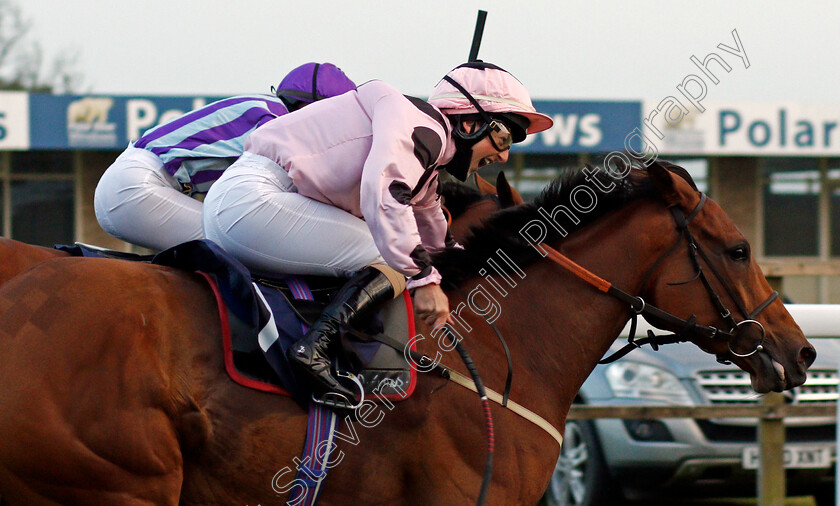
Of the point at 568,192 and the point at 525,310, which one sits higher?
the point at 568,192

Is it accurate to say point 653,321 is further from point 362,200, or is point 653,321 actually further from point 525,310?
point 362,200

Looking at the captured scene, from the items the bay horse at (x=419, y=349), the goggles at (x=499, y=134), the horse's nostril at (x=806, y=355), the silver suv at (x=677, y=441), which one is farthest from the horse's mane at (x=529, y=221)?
the silver suv at (x=677, y=441)

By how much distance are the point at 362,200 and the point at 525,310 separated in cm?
74

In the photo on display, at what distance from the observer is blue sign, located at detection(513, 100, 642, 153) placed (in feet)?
45.4

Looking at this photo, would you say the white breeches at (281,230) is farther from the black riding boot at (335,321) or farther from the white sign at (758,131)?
the white sign at (758,131)

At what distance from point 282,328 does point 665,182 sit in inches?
53.4

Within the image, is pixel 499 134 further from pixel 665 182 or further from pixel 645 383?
pixel 645 383

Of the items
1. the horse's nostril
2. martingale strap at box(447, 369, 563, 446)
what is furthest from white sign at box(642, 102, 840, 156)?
martingale strap at box(447, 369, 563, 446)

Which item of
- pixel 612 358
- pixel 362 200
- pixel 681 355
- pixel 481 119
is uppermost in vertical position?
pixel 481 119

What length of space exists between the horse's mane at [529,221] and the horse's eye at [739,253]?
27 centimetres

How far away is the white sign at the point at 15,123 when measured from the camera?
1328 cm

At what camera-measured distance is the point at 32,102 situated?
13383 millimetres

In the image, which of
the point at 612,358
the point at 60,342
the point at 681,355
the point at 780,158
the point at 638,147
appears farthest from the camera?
the point at 780,158

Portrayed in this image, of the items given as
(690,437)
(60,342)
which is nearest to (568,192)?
(60,342)
